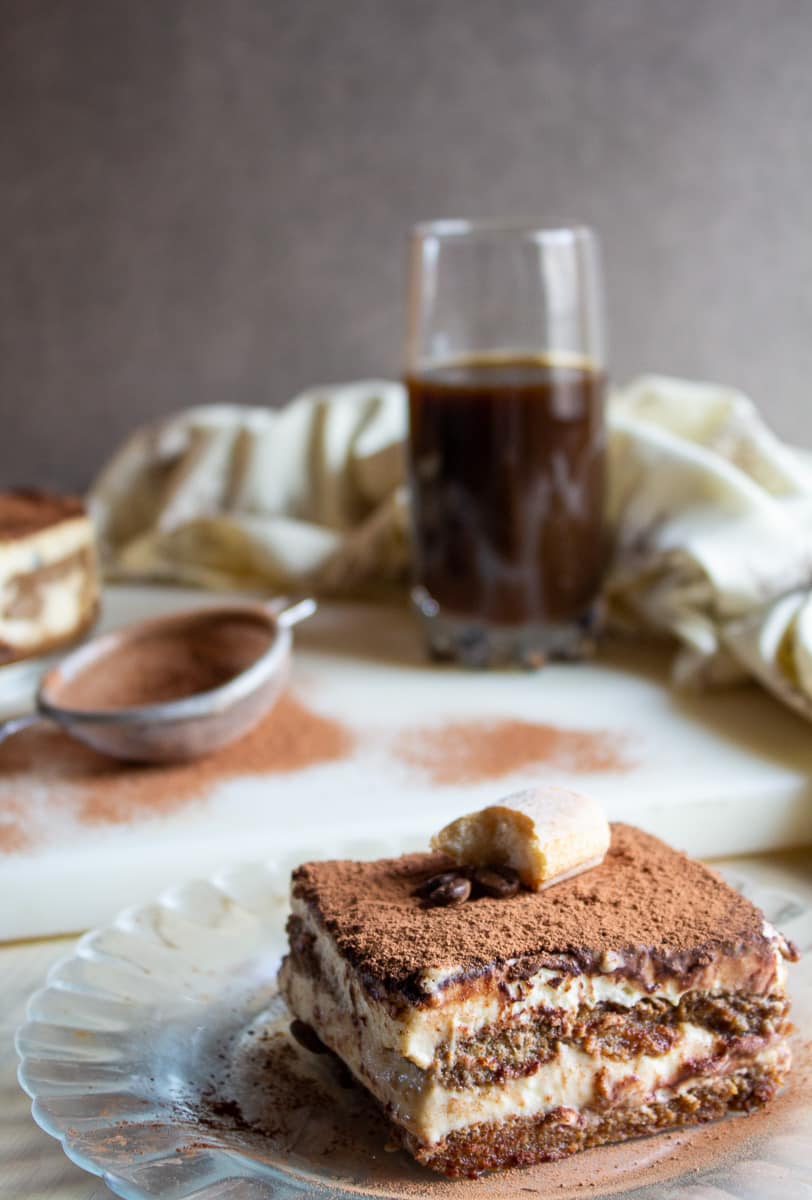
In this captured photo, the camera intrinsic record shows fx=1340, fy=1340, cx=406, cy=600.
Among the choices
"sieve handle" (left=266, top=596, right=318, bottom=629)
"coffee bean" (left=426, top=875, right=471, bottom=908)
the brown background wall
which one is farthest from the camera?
the brown background wall

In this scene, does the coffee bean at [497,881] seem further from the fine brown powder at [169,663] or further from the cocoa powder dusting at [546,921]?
the fine brown powder at [169,663]

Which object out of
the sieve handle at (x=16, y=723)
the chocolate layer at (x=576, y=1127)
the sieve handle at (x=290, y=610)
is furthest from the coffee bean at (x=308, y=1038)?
the sieve handle at (x=290, y=610)

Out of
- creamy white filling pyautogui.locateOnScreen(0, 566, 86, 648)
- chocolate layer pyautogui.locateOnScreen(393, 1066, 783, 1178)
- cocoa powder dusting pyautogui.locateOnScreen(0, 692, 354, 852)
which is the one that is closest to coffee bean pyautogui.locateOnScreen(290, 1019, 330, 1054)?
chocolate layer pyautogui.locateOnScreen(393, 1066, 783, 1178)

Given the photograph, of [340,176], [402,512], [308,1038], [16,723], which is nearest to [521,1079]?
[308,1038]

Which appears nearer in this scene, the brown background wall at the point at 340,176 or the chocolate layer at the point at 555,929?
the chocolate layer at the point at 555,929

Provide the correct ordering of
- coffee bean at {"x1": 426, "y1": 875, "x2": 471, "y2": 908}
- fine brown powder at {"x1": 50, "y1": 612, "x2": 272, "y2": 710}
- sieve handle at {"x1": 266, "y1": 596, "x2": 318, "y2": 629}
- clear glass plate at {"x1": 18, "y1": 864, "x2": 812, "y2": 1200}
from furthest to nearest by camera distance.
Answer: sieve handle at {"x1": 266, "y1": 596, "x2": 318, "y2": 629} → fine brown powder at {"x1": 50, "y1": 612, "x2": 272, "y2": 710} → coffee bean at {"x1": 426, "y1": 875, "x2": 471, "y2": 908} → clear glass plate at {"x1": 18, "y1": 864, "x2": 812, "y2": 1200}

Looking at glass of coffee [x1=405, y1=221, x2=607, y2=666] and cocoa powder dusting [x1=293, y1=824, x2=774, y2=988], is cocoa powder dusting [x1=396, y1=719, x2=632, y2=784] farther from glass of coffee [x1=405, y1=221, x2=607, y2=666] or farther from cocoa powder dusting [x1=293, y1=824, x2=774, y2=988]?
cocoa powder dusting [x1=293, y1=824, x2=774, y2=988]

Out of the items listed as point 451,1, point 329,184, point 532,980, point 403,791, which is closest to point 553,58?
point 451,1
